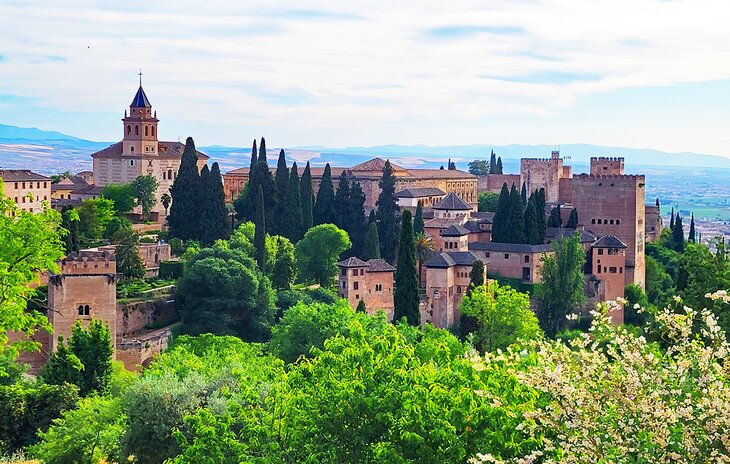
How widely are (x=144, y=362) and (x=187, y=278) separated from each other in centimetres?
522

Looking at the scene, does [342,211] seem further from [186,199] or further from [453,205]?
[186,199]

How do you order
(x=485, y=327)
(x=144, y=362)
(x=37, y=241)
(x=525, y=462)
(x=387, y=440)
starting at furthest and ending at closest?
(x=485, y=327) → (x=144, y=362) → (x=37, y=241) → (x=387, y=440) → (x=525, y=462)

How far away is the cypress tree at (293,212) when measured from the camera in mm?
54531

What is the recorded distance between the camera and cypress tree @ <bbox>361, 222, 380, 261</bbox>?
5284cm

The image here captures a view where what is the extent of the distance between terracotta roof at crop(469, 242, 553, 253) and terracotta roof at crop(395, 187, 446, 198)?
394 inches

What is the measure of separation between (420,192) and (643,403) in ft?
189

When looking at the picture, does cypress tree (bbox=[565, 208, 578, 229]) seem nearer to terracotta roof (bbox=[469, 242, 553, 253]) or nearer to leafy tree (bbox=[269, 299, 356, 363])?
terracotta roof (bbox=[469, 242, 553, 253])

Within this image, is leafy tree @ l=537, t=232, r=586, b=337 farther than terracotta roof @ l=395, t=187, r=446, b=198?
No

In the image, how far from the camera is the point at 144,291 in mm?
Answer: 42875

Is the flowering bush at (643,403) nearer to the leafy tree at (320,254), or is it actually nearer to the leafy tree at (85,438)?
the leafy tree at (85,438)

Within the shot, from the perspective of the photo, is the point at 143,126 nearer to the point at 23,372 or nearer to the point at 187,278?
the point at 187,278

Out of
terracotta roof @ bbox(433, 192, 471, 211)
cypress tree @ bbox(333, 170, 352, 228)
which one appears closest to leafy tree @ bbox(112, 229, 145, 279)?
cypress tree @ bbox(333, 170, 352, 228)

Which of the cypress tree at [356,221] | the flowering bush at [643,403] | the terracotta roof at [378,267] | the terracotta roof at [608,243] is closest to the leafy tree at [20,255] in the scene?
the flowering bush at [643,403]

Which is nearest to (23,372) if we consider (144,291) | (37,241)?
(144,291)
